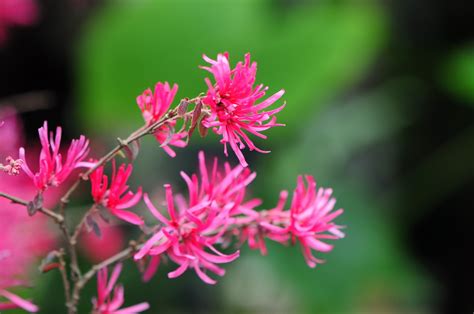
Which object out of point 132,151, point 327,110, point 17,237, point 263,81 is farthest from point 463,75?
point 132,151

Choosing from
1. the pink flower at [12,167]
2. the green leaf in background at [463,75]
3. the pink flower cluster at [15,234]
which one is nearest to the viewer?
the pink flower at [12,167]

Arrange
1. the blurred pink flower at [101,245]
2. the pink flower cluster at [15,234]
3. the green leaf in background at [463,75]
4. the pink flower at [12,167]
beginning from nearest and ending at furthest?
the pink flower at [12,167]
the pink flower cluster at [15,234]
the blurred pink flower at [101,245]
the green leaf in background at [463,75]

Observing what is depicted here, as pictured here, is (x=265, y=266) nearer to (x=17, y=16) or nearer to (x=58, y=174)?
(x=17, y=16)

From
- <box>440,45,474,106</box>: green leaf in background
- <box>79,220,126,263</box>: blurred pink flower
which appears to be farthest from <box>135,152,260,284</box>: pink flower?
<box>440,45,474,106</box>: green leaf in background

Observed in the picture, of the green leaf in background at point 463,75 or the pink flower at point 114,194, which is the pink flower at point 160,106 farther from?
the green leaf in background at point 463,75

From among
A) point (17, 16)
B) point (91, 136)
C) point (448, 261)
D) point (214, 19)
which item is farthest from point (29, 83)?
point (448, 261)

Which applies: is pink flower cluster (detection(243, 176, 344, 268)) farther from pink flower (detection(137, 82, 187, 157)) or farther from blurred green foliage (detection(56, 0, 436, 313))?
blurred green foliage (detection(56, 0, 436, 313))

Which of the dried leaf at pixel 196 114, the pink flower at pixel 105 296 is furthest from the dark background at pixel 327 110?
the dried leaf at pixel 196 114
